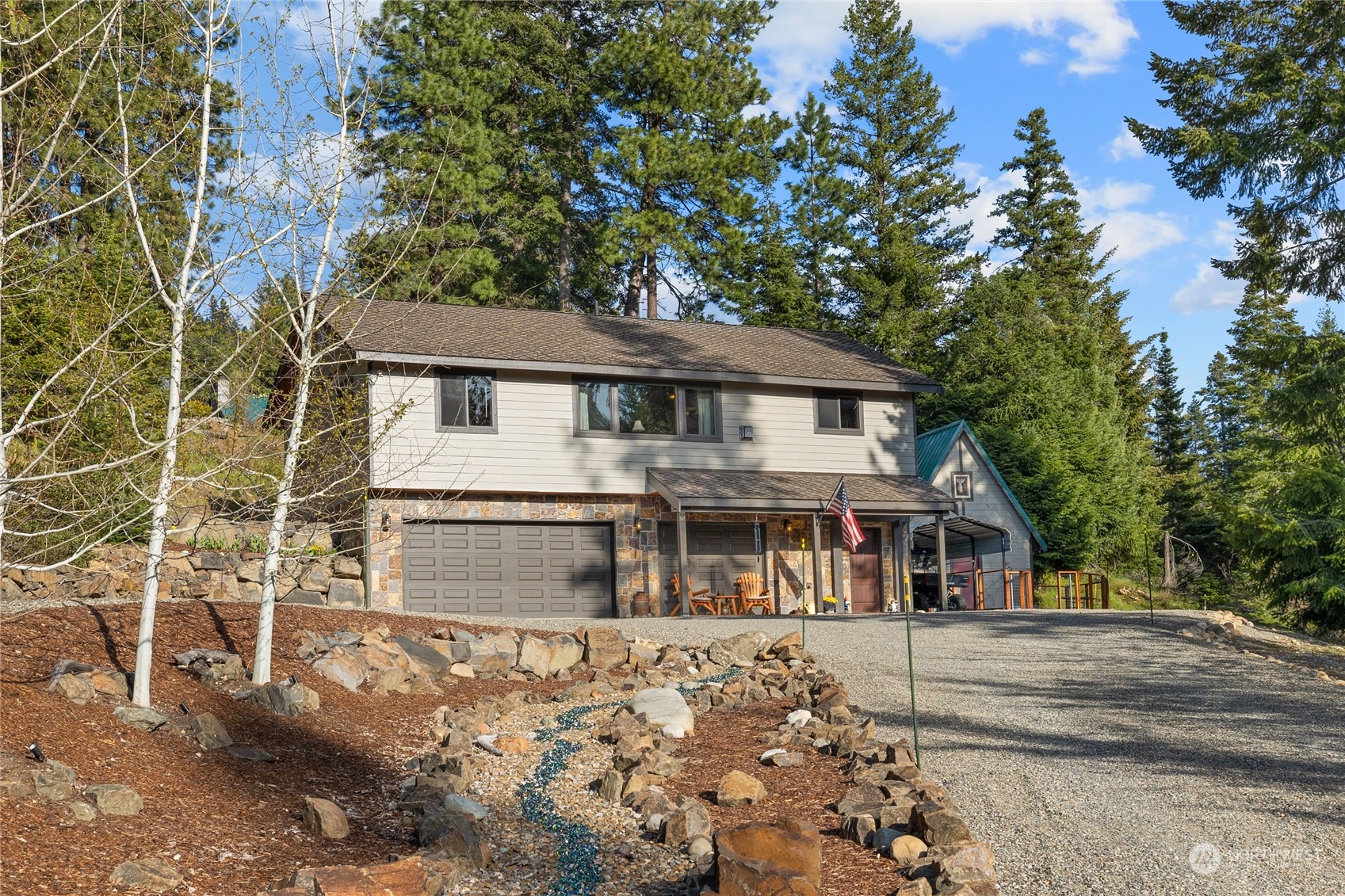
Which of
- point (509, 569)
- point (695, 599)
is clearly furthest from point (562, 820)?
point (695, 599)

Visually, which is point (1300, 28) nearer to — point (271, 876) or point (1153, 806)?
point (1153, 806)

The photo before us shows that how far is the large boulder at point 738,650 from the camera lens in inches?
493

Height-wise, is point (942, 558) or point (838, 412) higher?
point (838, 412)

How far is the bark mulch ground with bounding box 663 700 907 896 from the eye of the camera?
572cm

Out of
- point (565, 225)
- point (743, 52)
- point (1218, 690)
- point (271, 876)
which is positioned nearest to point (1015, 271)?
point (743, 52)

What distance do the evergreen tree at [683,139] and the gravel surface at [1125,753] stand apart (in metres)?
18.4

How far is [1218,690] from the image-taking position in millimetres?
10164

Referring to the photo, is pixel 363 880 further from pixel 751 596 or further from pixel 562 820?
pixel 751 596

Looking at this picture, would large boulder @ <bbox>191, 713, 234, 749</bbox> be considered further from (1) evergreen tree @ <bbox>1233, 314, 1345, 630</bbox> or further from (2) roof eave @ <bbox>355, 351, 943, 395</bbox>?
(1) evergreen tree @ <bbox>1233, 314, 1345, 630</bbox>

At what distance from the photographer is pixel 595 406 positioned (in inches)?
795

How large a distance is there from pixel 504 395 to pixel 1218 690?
1248 centimetres

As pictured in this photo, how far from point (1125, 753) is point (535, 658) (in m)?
6.47

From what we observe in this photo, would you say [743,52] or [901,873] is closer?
[901,873]

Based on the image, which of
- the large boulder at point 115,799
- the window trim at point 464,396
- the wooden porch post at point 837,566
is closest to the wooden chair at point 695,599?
the wooden porch post at point 837,566
